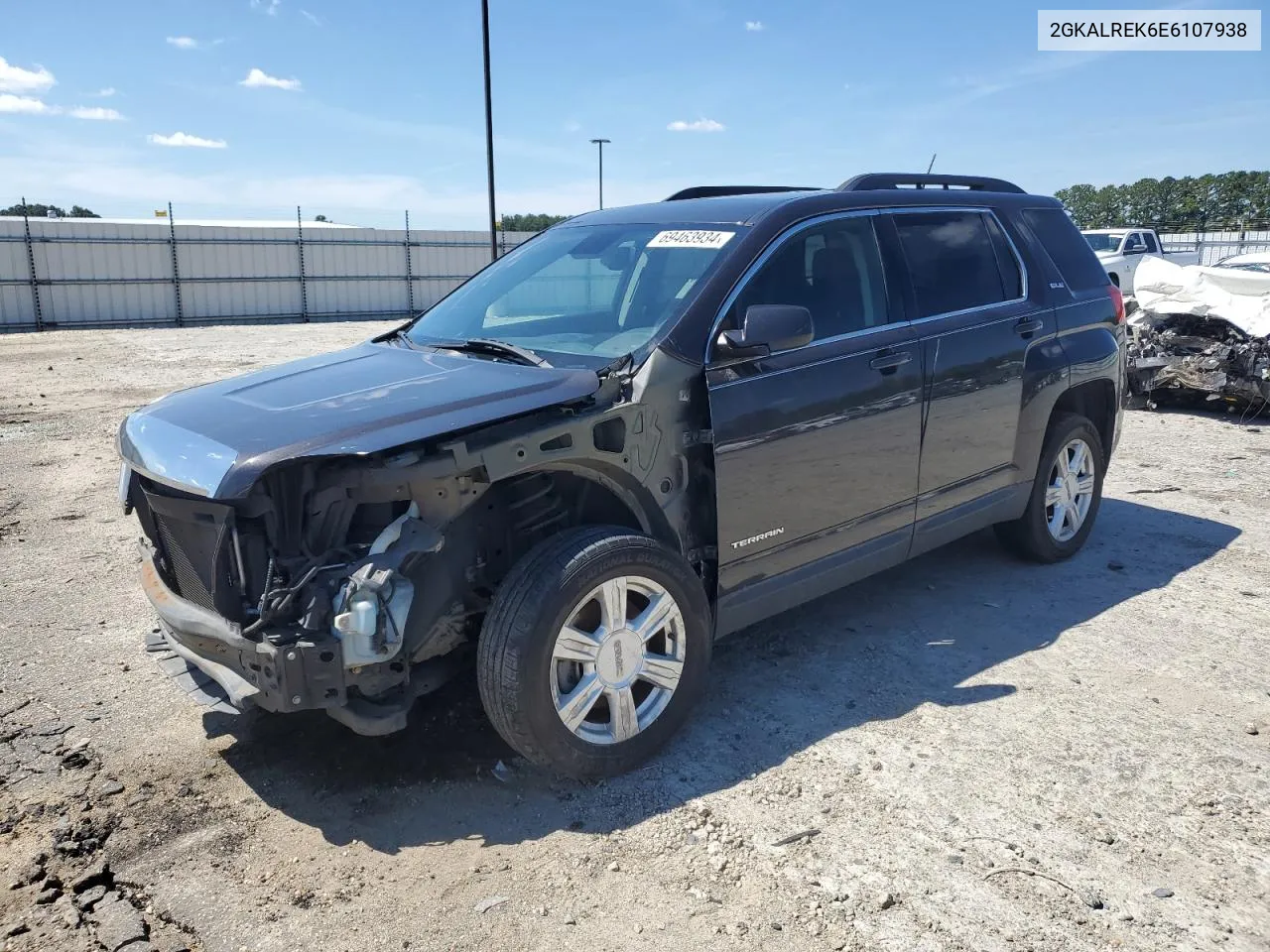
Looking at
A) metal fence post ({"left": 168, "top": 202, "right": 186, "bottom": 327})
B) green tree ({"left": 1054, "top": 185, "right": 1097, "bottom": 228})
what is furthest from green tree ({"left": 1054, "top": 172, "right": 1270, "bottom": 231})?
metal fence post ({"left": 168, "top": 202, "right": 186, "bottom": 327})

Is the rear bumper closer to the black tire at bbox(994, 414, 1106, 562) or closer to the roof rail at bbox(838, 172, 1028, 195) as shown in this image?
the roof rail at bbox(838, 172, 1028, 195)

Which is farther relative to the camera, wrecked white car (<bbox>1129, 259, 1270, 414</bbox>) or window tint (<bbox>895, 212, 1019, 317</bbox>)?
wrecked white car (<bbox>1129, 259, 1270, 414</bbox>)

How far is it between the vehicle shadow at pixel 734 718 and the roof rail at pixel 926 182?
2.11 m

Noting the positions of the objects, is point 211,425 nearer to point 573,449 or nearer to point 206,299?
point 573,449

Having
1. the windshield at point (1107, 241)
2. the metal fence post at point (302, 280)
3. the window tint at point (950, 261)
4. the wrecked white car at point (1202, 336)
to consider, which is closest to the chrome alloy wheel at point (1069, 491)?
the window tint at point (950, 261)

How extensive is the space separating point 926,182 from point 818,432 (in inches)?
71.7

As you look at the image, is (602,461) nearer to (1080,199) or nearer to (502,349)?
(502,349)

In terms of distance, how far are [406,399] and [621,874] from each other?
166 centimetres

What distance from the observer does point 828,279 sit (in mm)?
4125

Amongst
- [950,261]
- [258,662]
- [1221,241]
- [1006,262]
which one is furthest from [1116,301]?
[1221,241]

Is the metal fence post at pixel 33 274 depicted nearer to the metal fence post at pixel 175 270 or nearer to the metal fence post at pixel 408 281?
the metal fence post at pixel 175 270

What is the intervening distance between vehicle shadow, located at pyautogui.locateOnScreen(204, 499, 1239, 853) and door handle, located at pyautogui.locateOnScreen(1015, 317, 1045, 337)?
4.56 feet

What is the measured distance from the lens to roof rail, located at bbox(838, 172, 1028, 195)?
448cm

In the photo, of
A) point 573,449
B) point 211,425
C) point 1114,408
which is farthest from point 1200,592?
point 211,425
